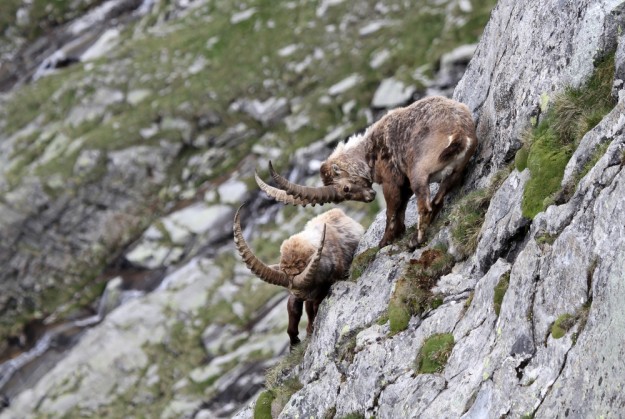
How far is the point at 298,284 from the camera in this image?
1370 cm

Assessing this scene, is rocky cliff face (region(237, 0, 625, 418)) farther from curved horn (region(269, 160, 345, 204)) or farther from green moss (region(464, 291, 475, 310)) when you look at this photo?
curved horn (region(269, 160, 345, 204))

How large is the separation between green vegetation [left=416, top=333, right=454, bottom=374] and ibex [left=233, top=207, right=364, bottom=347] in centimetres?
309

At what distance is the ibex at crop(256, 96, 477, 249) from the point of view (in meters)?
11.9

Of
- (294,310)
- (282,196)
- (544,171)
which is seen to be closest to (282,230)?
(294,310)

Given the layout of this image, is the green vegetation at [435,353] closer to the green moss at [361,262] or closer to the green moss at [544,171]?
the green moss at [544,171]

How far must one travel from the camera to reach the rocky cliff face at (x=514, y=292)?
25.9 ft

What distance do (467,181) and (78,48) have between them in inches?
2089

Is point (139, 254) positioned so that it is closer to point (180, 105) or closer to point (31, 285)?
point (31, 285)

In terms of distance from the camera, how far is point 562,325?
8211mm

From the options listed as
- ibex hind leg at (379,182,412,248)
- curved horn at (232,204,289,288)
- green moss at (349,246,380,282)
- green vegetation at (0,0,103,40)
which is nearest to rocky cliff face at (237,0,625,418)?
green moss at (349,246,380,282)

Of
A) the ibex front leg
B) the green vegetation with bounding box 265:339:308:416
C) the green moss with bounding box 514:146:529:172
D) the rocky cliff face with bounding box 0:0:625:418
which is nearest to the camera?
the rocky cliff face with bounding box 0:0:625:418

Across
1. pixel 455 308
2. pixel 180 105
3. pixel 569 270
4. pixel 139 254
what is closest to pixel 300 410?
pixel 455 308

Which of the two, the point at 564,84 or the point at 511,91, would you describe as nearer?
the point at 564,84

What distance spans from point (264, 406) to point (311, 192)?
448cm
